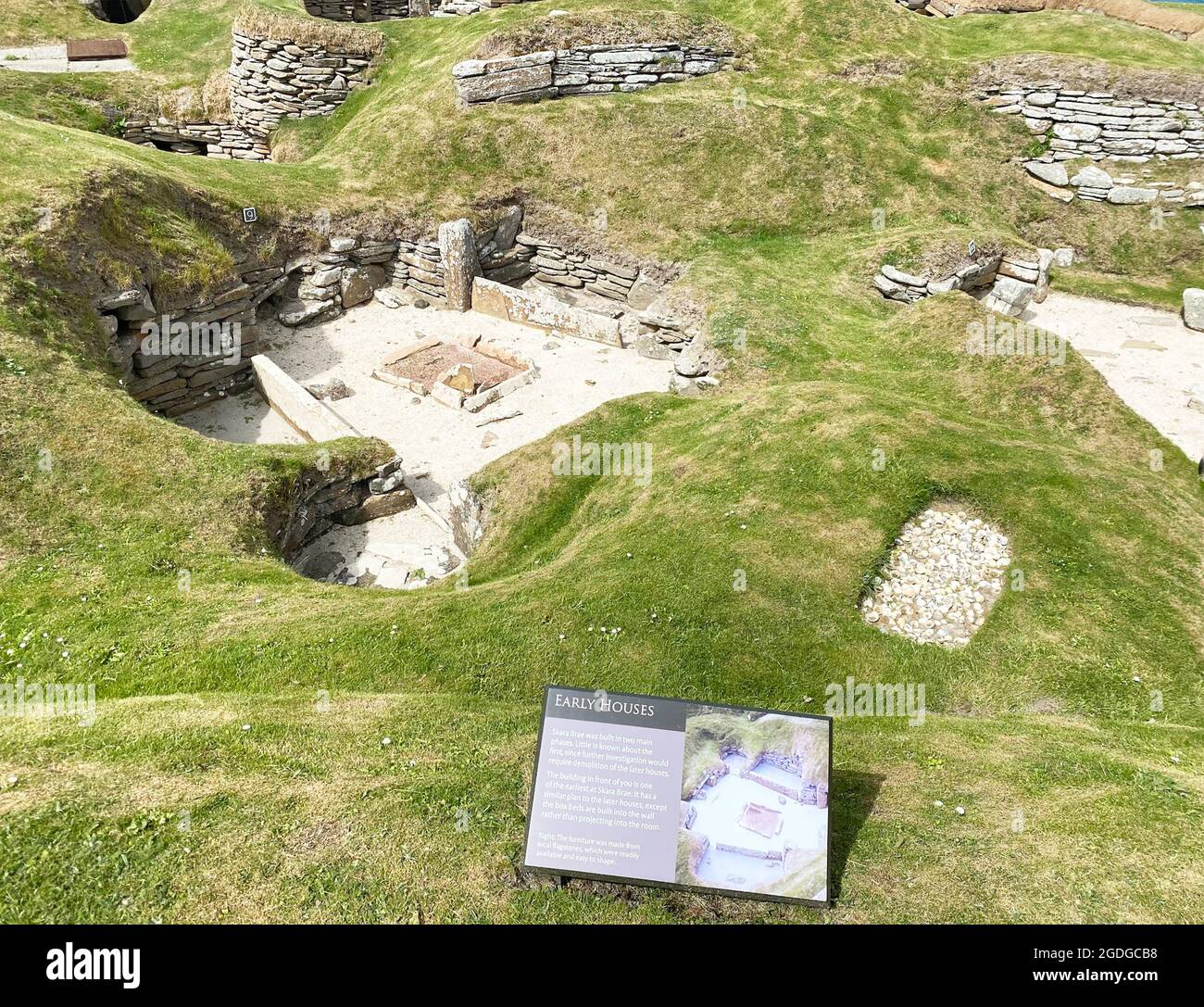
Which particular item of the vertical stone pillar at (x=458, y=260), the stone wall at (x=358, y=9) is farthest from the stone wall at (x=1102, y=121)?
the stone wall at (x=358, y=9)

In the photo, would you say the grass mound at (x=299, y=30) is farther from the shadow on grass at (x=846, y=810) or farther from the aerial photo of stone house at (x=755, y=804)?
the shadow on grass at (x=846, y=810)

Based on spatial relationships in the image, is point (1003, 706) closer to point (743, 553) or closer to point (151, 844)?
point (743, 553)

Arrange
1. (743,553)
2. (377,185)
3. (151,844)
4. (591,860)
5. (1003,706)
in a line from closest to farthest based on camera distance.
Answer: (591,860) → (151,844) → (1003,706) → (743,553) → (377,185)

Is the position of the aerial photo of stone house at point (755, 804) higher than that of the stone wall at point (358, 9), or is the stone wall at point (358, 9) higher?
the stone wall at point (358, 9)

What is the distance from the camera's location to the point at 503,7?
1275 inches

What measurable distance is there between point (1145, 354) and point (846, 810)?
20814 mm

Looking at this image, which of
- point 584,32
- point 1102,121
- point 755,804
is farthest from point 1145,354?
point 755,804

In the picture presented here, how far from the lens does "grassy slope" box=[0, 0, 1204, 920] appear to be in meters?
7.68

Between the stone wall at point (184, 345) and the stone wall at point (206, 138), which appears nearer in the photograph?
the stone wall at point (184, 345)

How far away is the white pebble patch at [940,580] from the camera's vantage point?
483 inches

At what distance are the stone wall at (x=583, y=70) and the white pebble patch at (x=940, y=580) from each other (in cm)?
2215

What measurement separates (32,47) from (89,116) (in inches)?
275

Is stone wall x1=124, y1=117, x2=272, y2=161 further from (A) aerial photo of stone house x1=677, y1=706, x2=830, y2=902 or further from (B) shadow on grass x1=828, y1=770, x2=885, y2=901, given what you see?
(B) shadow on grass x1=828, y1=770, x2=885, y2=901

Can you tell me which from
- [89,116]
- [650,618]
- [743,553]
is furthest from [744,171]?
[89,116]
